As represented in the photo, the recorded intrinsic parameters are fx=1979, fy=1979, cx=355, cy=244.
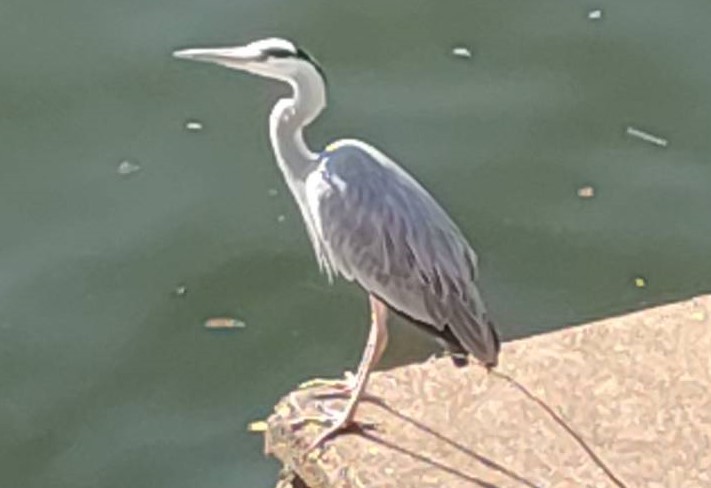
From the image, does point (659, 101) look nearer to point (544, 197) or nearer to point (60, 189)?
point (544, 197)

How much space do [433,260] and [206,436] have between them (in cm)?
137

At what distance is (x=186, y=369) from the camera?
16.3 ft

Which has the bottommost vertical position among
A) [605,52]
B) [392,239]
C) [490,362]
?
[605,52]

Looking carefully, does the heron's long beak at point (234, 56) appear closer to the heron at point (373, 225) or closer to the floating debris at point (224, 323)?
the heron at point (373, 225)

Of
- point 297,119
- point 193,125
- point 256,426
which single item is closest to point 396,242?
point 297,119

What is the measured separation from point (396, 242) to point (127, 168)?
6.19ft

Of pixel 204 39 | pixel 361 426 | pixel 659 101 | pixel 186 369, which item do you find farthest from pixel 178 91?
pixel 361 426

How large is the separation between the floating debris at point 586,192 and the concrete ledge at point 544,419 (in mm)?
1456

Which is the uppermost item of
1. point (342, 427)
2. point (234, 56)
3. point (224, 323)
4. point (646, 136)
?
point (234, 56)

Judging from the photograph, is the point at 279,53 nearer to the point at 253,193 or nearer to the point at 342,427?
the point at 342,427

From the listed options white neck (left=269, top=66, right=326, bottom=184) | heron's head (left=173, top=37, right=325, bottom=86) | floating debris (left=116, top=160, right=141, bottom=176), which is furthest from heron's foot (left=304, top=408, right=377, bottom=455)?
floating debris (left=116, top=160, right=141, bottom=176)

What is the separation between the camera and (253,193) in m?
5.32

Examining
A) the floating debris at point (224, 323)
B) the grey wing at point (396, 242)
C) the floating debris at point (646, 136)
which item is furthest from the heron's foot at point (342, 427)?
the floating debris at point (646, 136)

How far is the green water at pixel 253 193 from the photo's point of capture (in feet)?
16.1
